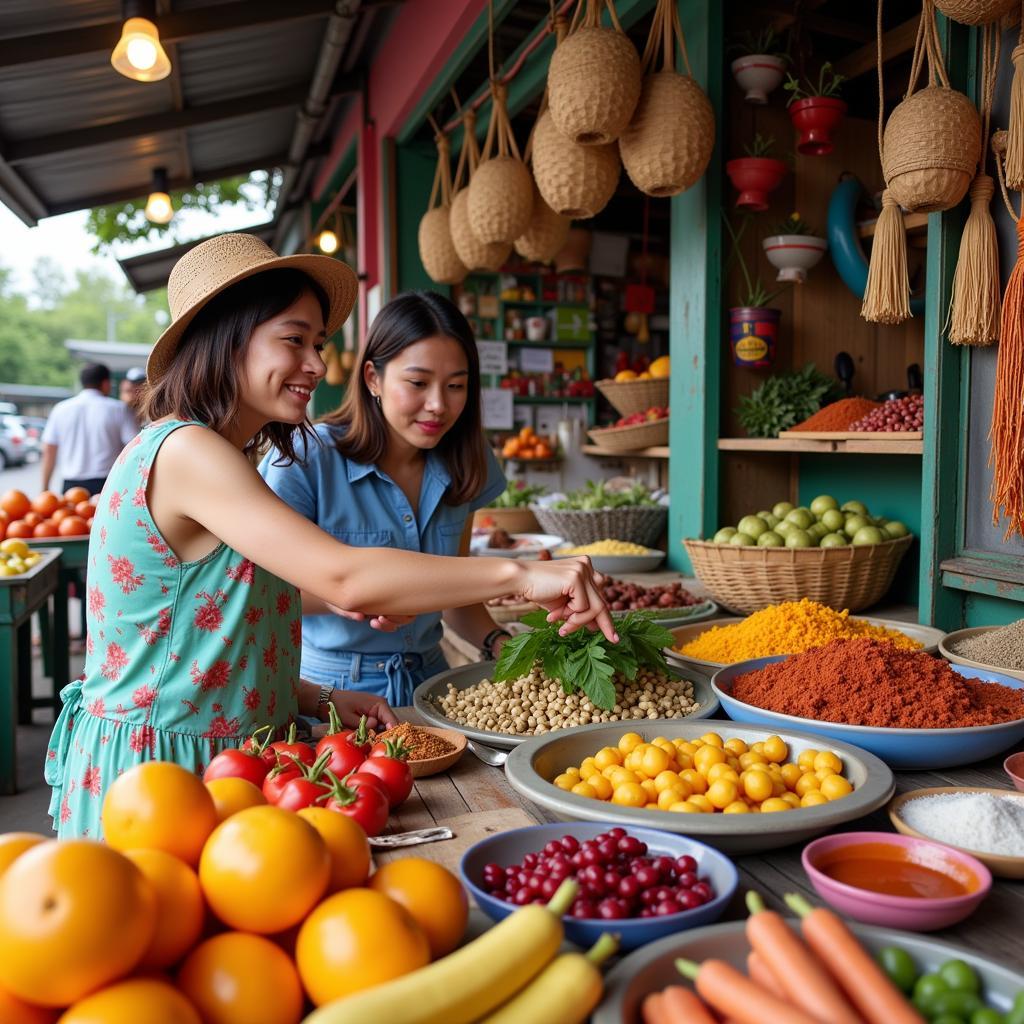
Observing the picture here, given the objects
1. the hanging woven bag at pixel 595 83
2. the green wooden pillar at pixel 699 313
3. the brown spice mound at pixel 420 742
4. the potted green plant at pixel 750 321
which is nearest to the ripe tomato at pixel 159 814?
the brown spice mound at pixel 420 742

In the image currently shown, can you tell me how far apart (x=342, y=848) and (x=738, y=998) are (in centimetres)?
40

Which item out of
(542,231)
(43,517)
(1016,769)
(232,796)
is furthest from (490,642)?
(43,517)

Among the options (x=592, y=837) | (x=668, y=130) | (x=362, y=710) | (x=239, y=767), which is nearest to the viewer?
(x=592, y=837)

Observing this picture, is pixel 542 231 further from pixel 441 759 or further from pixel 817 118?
pixel 441 759

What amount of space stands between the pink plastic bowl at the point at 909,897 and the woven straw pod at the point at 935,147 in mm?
1631

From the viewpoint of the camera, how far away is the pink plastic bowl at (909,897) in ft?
3.18

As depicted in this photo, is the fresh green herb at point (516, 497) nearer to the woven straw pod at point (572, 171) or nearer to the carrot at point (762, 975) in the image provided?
the woven straw pod at point (572, 171)

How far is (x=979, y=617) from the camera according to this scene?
2.39 meters

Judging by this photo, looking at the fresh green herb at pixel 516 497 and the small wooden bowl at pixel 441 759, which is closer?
Answer: the small wooden bowl at pixel 441 759

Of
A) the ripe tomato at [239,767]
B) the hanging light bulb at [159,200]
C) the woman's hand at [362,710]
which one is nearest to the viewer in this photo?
the ripe tomato at [239,767]

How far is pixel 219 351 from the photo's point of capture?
5.38 feet

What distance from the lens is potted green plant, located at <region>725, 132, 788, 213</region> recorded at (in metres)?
3.31

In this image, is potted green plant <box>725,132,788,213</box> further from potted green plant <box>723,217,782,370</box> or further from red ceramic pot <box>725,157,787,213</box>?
potted green plant <box>723,217,782,370</box>

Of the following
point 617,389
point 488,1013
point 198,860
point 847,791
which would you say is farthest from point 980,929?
point 617,389
